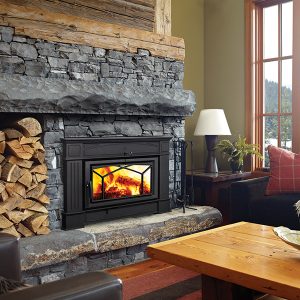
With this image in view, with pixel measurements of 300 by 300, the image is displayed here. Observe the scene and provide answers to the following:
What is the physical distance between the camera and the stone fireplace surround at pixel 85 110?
3.10 metres

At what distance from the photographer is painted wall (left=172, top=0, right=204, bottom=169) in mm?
5055

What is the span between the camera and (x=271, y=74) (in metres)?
4.87

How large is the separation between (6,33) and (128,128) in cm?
125

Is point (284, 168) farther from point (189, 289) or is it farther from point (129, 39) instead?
point (129, 39)

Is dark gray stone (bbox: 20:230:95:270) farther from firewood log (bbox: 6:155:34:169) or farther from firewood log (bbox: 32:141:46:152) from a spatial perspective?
firewood log (bbox: 32:141:46:152)

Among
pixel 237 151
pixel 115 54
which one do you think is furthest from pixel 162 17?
pixel 237 151

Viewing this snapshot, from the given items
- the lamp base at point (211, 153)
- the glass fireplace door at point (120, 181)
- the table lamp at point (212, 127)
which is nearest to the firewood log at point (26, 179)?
the glass fireplace door at point (120, 181)

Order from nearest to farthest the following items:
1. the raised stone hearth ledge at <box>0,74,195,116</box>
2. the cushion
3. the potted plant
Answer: the raised stone hearth ledge at <box>0,74,195,116</box> < the cushion < the potted plant

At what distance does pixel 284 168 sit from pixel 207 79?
6.30 ft

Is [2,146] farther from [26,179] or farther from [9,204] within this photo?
[9,204]

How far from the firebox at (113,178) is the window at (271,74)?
4.68 feet

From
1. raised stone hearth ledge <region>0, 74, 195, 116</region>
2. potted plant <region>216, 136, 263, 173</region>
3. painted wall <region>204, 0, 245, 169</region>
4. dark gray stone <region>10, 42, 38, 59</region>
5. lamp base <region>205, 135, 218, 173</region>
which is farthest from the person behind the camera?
painted wall <region>204, 0, 245, 169</region>

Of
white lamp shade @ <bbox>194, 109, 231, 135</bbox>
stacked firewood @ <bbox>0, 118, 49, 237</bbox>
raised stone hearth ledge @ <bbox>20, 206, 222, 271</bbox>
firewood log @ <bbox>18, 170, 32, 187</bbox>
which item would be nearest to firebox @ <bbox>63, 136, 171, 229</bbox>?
raised stone hearth ledge @ <bbox>20, 206, 222, 271</bbox>

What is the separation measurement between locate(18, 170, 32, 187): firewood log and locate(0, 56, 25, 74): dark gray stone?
718 millimetres
